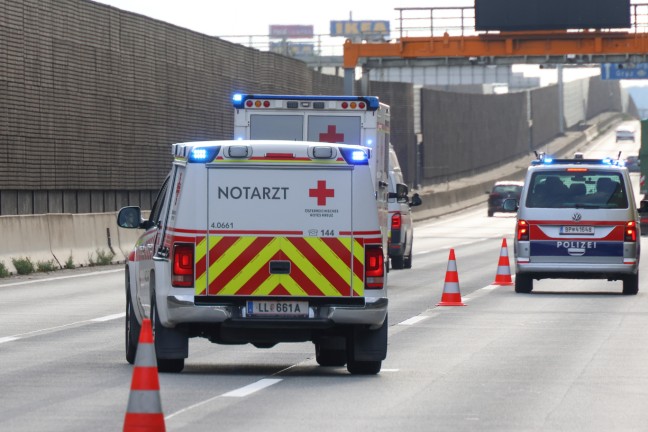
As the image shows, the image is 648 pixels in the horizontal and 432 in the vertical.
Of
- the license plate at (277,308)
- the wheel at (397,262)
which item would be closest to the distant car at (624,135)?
the wheel at (397,262)

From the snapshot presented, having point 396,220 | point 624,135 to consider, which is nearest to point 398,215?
point 396,220

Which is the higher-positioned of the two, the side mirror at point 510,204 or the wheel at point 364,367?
the side mirror at point 510,204

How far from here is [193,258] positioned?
44.1 feet

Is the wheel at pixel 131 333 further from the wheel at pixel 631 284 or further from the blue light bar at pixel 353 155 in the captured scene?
the wheel at pixel 631 284

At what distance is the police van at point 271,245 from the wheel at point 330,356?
3.22 ft

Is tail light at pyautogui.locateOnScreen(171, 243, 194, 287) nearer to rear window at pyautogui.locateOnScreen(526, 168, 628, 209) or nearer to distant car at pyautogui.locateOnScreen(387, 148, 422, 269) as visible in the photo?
rear window at pyautogui.locateOnScreen(526, 168, 628, 209)

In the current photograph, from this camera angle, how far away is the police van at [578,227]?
82.0 ft

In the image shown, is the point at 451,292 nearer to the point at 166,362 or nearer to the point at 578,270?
the point at 578,270

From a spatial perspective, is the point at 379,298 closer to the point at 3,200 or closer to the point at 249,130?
the point at 249,130

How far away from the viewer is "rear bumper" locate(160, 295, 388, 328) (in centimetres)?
1341

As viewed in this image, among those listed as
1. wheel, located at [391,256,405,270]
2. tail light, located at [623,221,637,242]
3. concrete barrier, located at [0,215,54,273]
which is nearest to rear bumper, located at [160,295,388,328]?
tail light, located at [623,221,637,242]

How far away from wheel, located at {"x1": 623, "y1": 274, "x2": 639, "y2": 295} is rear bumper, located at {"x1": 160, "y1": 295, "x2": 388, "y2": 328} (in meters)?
12.4

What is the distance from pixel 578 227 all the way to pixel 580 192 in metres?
0.53

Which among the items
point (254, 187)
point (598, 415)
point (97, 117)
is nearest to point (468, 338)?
point (254, 187)
